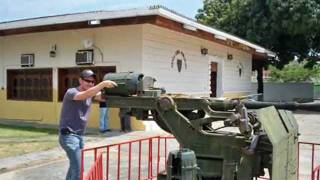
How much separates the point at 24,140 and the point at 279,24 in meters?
16.0

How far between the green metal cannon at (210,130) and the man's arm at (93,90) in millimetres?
79

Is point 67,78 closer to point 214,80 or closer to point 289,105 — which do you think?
point 214,80

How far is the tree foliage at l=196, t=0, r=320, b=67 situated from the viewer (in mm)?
23281

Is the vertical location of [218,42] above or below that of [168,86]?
above

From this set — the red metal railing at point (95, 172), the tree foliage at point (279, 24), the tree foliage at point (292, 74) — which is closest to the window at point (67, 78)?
the red metal railing at point (95, 172)

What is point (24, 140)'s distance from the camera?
12.0 metres

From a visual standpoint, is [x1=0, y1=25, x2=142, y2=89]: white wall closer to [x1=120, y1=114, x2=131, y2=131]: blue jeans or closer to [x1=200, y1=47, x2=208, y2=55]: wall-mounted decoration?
[x1=120, y1=114, x2=131, y2=131]: blue jeans

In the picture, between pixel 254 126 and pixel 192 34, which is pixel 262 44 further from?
pixel 254 126

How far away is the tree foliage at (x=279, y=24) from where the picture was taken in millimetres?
23281

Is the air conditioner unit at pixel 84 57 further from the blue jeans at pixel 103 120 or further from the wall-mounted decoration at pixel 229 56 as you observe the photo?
the wall-mounted decoration at pixel 229 56

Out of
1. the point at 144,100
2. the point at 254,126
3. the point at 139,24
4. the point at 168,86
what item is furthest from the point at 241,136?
the point at 168,86

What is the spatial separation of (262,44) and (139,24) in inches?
532

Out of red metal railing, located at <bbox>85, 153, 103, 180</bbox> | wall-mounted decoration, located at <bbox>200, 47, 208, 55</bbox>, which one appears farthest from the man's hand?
wall-mounted decoration, located at <bbox>200, 47, 208, 55</bbox>

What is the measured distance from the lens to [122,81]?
15.7 ft
